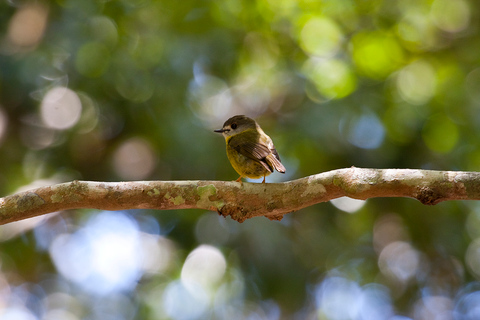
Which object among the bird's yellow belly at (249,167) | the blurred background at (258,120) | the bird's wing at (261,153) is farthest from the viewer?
the blurred background at (258,120)

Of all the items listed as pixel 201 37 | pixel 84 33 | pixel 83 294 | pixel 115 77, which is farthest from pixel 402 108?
pixel 83 294

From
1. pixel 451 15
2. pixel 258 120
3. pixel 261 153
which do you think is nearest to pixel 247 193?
pixel 261 153

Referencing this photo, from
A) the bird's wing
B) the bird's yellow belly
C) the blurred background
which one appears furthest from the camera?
the blurred background

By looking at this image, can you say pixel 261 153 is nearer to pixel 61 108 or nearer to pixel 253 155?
pixel 253 155

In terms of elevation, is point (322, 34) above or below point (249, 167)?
above

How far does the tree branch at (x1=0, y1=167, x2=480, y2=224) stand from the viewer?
2.96 m

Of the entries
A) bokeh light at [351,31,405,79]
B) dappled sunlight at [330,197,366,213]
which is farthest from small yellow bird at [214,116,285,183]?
bokeh light at [351,31,405,79]

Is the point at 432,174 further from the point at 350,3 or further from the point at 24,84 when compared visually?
the point at 350,3

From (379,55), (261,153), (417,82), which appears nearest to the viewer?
(261,153)

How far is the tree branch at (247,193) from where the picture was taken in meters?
2.96

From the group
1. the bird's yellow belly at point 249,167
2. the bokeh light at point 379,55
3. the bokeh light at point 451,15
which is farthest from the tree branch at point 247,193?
the bokeh light at point 451,15

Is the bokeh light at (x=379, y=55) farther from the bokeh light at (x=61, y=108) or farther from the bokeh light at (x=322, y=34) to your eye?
the bokeh light at (x=61, y=108)

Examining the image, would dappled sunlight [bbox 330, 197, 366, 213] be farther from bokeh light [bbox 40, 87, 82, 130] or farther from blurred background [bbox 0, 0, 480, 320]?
bokeh light [bbox 40, 87, 82, 130]

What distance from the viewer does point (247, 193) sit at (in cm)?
339
